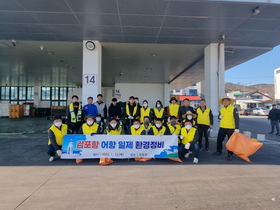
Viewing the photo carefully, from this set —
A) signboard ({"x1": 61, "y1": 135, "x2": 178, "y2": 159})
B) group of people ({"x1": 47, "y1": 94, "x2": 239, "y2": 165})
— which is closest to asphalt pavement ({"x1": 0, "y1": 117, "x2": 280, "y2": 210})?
signboard ({"x1": 61, "y1": 135, "x2": 178, "y2": 159})

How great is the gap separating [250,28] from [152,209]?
7078 mm

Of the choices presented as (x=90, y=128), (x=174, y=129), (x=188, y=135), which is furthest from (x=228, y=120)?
(x=90, y=128)

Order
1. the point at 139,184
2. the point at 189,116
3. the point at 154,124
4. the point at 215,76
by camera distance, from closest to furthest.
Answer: the point at 139,184 < the point at 189,116 < the point at 154,124 < the point at 215,76

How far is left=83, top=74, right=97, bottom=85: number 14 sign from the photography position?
7816 millimetres

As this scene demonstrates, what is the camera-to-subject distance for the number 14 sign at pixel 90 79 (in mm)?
7816

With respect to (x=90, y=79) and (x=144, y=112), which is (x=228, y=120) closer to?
(x=144, y=112)

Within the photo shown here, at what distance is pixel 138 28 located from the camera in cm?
673

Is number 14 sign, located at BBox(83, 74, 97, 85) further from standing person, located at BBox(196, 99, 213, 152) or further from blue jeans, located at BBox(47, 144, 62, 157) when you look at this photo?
standing person, located at BBox(196, 99, 213, 152)

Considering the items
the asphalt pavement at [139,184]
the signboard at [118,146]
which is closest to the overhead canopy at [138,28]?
the signboard at [118,146]

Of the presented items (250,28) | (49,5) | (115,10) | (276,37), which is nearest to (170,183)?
(115,10)

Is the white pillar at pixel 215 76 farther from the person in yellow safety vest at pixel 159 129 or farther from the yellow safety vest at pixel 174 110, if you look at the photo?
the person in yellow safety vest at pixel 159 129

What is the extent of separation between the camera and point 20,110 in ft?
65.3

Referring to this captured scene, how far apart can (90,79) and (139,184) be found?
18.0 ft

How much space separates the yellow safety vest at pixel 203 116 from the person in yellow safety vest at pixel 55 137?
4.33 meters
